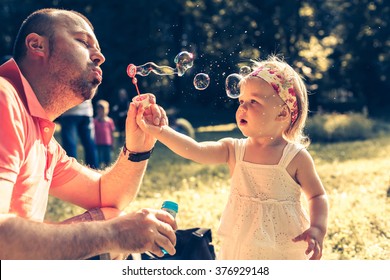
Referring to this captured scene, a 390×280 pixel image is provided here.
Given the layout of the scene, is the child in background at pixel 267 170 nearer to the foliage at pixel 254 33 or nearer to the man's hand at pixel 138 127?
the man's hand at pixel 138 127

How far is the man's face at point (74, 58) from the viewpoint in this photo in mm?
2281

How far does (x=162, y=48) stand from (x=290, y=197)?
20645 mm

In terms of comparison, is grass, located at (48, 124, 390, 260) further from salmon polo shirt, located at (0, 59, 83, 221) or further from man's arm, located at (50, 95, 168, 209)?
salmon polo shirt, located at (0, 59, 83, 221)

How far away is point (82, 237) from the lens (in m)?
1.74

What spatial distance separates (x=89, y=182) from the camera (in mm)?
2721

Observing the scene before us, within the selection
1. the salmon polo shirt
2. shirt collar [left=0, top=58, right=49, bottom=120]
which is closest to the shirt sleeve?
the salmon polo shirt

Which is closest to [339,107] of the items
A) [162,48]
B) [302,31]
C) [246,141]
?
[302,31]

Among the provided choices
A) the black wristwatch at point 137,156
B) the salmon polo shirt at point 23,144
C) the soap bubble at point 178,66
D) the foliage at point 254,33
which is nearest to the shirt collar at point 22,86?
the salmon polo shirt at point 23,144

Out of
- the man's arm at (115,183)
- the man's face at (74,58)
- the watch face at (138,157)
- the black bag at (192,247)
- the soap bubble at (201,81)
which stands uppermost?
the man's face at (74,58)

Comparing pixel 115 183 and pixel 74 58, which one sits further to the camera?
pixel 115 183

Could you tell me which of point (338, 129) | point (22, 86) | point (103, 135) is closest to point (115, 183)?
point (22, 86)

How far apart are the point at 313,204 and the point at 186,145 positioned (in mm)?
633

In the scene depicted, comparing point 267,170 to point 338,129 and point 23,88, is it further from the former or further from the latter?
point 338,129
